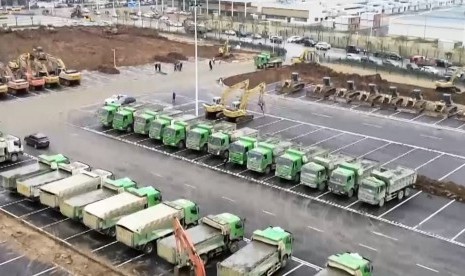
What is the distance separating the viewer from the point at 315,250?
29.7m

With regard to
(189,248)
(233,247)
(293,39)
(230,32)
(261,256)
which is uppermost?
(230,32)

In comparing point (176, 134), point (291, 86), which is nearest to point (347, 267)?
point (176, 134)

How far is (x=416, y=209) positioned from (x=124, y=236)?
53.3 feet

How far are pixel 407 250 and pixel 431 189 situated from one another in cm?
838

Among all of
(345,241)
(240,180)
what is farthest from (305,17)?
(345,241)

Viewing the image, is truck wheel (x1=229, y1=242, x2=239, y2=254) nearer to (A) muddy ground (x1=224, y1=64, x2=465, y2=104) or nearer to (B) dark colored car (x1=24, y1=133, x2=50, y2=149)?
(B) dark colored car (x1=24, y1=133, x2=50, y2=149)

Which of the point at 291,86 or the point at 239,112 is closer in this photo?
the point at 239,112

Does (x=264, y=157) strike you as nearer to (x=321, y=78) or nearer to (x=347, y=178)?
(x=347, y=178)

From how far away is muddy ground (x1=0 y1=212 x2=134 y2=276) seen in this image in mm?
27531

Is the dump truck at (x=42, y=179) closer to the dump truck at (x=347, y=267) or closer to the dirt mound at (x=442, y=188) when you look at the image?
the dump truck at (x=347, y=267)

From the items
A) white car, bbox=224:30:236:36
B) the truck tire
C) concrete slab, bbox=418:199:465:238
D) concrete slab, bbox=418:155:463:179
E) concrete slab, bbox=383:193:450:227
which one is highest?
white car, bbox=224:30:236:36

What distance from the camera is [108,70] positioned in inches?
2864

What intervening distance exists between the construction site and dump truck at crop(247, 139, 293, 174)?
91mm

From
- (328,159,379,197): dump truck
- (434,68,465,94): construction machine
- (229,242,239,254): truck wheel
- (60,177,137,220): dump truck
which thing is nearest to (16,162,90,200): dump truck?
(60,177,137,220): dump truck
